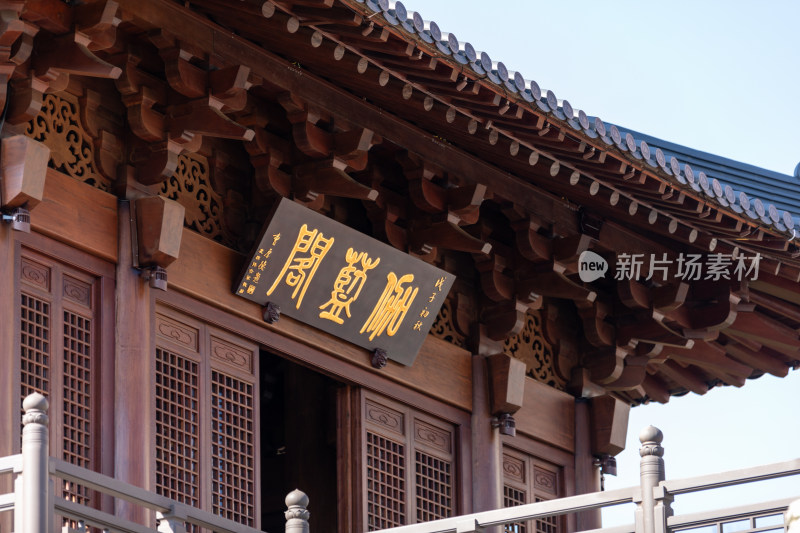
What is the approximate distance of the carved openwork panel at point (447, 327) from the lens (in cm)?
1205

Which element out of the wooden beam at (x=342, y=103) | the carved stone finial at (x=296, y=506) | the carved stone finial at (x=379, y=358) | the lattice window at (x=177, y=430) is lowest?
the carved stone finial at (x=296, y=506)

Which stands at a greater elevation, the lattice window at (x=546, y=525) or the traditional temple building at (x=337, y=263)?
the traditional temple building at (x=337, y=263)

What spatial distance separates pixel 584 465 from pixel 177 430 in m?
4.25

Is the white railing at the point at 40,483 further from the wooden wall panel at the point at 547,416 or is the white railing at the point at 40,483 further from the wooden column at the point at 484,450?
the wooden wall panel at the point at 547,416

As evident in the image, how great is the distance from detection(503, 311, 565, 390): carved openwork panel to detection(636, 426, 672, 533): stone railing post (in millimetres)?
4555

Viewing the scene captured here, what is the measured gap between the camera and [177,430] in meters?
9.81

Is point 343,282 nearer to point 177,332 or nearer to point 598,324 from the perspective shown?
point 177,332

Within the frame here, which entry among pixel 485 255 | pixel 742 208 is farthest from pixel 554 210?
pixel 742 208

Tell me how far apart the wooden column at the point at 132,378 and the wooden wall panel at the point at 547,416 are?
372 centimetres

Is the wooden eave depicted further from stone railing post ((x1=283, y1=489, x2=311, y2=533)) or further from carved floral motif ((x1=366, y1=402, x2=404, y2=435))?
stone railing post ((x1=283, y1=489, x2=311, y2=533))

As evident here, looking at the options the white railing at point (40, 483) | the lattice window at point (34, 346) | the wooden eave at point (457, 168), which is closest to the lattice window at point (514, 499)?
the wooden eave at point (457, 168)

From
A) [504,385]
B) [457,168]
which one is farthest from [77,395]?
[504,385]

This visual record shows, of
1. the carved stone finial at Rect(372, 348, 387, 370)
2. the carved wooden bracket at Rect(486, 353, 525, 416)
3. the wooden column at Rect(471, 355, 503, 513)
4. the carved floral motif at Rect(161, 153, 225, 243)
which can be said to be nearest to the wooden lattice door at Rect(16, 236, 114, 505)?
the carved floral motif at Rect(161, 153, 225, 243)

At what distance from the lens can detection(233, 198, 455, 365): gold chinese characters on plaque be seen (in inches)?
412
